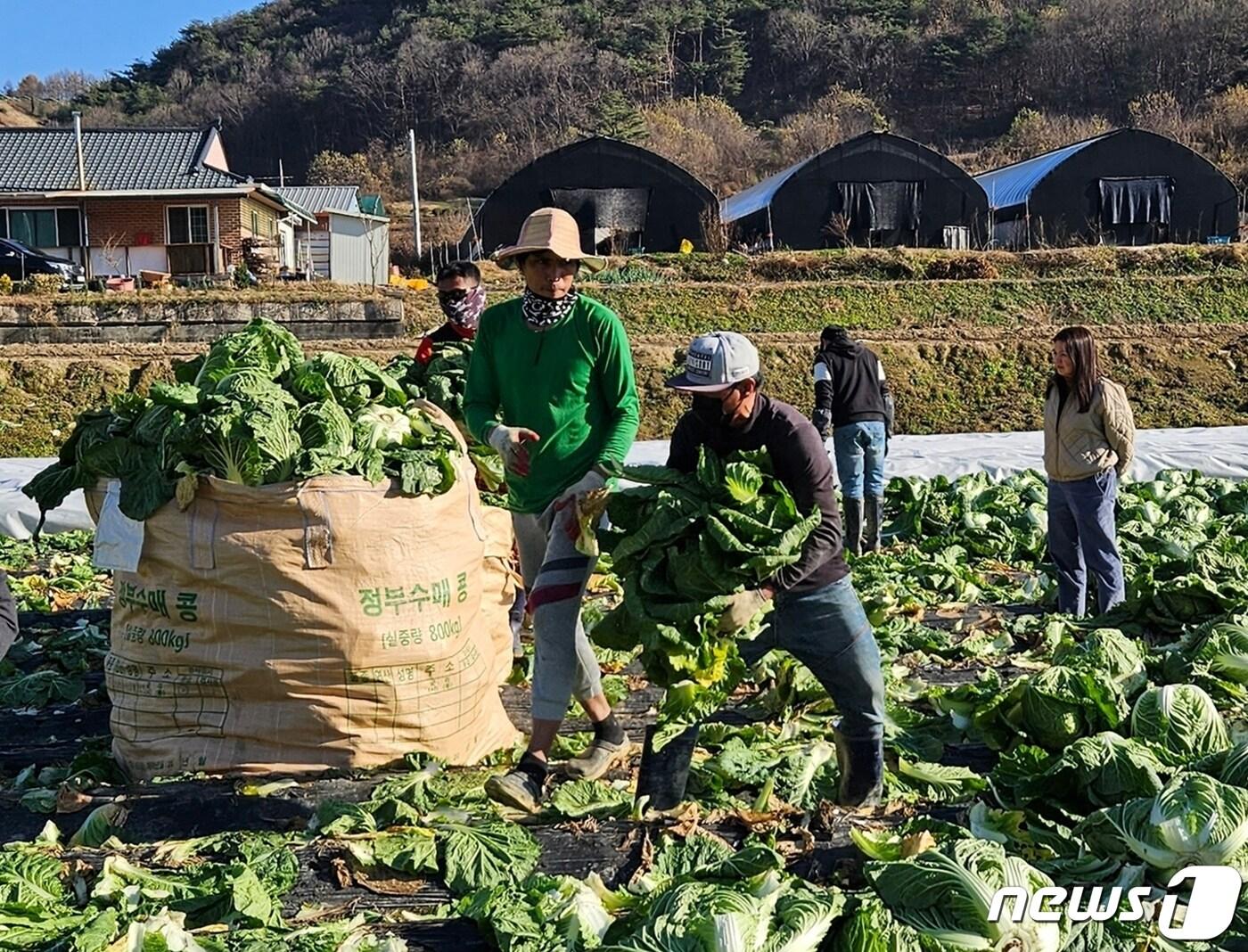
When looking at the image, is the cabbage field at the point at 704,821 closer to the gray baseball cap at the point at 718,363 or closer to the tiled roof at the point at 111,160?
the gray baseball cap at the point at 718,363

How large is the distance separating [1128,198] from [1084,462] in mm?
Answer: 31063

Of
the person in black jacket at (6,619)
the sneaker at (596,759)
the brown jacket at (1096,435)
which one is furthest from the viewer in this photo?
the brown jacket at (1096,435)

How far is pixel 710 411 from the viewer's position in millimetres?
4094

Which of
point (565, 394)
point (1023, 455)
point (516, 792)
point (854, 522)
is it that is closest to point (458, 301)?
point (565, 394)

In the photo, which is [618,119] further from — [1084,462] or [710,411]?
[710,411]

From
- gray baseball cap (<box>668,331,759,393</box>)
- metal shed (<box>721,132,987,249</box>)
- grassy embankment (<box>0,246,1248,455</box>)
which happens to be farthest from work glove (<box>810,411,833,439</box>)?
metal shed (<box>721,132,987,249</box>)

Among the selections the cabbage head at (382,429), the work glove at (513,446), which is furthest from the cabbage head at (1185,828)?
the cabbage head at (382,429)

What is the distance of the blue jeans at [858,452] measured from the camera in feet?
29.5

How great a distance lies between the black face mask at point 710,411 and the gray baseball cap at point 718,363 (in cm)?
15

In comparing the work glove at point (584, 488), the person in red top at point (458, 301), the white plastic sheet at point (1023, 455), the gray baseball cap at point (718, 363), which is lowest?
the white plastic sheet at point (1023, 455)

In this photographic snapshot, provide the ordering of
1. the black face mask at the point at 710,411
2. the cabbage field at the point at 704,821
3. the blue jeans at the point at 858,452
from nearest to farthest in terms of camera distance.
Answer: the cabbage field at the point at 704,821, the black face mask at the point at 710,411, the blue jeans at the point at 858,452

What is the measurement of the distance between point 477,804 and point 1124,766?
212cm

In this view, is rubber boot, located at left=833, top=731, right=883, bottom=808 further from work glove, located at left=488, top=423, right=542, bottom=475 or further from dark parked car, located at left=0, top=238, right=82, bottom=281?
dark parked car, located at left=0, top=238, right=82, bottom=281

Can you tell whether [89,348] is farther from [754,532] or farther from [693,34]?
→ [693,34]
